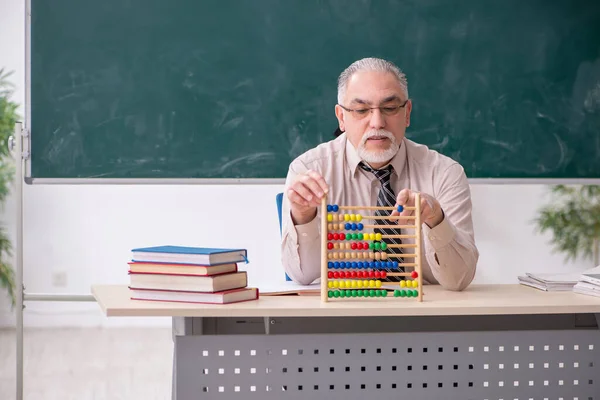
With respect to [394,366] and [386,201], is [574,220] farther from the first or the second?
[394,366]

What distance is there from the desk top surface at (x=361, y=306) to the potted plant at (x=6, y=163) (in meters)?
3.35

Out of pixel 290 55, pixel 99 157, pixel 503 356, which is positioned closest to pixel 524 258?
pixel 290 55

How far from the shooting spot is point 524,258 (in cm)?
542

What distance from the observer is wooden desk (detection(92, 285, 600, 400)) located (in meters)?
2.01

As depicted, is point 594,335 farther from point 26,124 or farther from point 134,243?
point 134,243

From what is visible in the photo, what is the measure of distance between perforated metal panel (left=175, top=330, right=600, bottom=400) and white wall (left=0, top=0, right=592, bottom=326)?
121 inches

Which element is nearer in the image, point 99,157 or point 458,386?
point 458,386

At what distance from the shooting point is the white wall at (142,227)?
17.4 ft

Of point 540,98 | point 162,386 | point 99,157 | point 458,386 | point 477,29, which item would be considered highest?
point 477,29

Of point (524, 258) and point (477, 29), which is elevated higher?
point (477, 29)

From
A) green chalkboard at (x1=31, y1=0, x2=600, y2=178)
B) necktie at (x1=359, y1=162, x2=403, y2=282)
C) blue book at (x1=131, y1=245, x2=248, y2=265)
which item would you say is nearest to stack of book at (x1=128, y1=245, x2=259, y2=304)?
blue book at (x1=131, y1=245, x2=248, y2=265)

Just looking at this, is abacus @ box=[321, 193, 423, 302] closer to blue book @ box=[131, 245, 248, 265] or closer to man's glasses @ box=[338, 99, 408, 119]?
blue book @ box=[131, 245, 248, 265]

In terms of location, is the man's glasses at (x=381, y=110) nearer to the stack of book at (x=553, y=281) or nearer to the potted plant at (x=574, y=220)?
the stack of book at (x=553, y=281)

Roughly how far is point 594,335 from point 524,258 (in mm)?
3302
